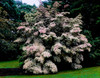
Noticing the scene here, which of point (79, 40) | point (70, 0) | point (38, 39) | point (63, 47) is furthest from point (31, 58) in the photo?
point (70, 0)

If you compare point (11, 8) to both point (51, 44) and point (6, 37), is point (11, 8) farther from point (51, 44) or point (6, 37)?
point (51, 44)

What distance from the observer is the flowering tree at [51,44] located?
6.57 meters

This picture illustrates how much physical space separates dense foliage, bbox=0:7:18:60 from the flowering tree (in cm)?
324

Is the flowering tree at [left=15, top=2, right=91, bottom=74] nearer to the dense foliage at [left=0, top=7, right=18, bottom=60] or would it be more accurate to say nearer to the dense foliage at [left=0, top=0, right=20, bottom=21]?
the dense foliage at [left=0, top=7, right=18, bottom=60]

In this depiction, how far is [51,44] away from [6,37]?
614cm

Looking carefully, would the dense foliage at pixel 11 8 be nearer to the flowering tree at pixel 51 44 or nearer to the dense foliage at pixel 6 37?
the dense foliage at pixel 6 37

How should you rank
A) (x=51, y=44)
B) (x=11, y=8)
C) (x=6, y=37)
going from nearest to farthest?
(x=51, y=44) < (x=6, y=37) < (x=11, y=8)

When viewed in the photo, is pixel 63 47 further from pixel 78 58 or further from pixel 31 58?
pixel 31 58

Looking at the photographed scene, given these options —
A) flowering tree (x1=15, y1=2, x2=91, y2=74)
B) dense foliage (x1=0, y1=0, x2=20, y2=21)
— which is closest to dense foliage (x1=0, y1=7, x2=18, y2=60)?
dense foliage (x1=0, y1=0, x2=20, y2=21)

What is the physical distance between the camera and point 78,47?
280 inches

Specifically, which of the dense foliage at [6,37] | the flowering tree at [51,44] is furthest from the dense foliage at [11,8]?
the flowering tree at [51,44]

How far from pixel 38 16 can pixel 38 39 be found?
1.55m

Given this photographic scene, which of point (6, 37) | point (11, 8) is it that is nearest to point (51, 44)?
point (6, 37)

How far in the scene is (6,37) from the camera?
40.0 ft
